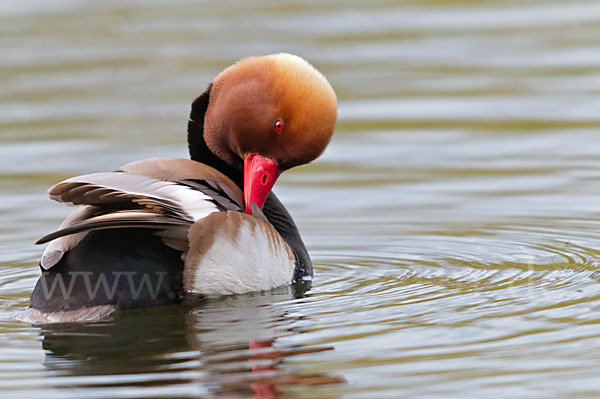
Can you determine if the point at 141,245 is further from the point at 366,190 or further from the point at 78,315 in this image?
the point at 366,190

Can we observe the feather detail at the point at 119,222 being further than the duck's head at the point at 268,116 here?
No

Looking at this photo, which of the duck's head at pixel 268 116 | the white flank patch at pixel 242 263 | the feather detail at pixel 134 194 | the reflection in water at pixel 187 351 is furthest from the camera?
the duck's head at pixel 268 116

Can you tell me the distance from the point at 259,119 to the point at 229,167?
0.52 m

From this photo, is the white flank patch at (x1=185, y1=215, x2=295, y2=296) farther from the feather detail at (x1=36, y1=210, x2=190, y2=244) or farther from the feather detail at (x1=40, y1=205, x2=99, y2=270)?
the feather detail at (x1=40, y1=205, x2=99, y2=270)

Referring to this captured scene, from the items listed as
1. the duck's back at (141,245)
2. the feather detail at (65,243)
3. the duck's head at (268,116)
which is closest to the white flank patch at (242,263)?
the duck's back at (141,245)

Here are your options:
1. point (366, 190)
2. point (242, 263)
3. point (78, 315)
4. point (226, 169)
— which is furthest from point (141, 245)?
point (366, 190)

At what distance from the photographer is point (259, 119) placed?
6.00 metres

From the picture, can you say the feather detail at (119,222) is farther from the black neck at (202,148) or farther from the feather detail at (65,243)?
Result: the black neck at (202,148)

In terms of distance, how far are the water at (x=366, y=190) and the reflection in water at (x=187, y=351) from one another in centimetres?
1

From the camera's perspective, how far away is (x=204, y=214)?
5.43 metres

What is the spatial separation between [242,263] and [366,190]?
2890 mm

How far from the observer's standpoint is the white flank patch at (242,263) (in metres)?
5.52

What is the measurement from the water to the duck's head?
627mm

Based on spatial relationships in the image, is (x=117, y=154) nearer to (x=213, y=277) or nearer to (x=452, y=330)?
(x=213, y=277)
